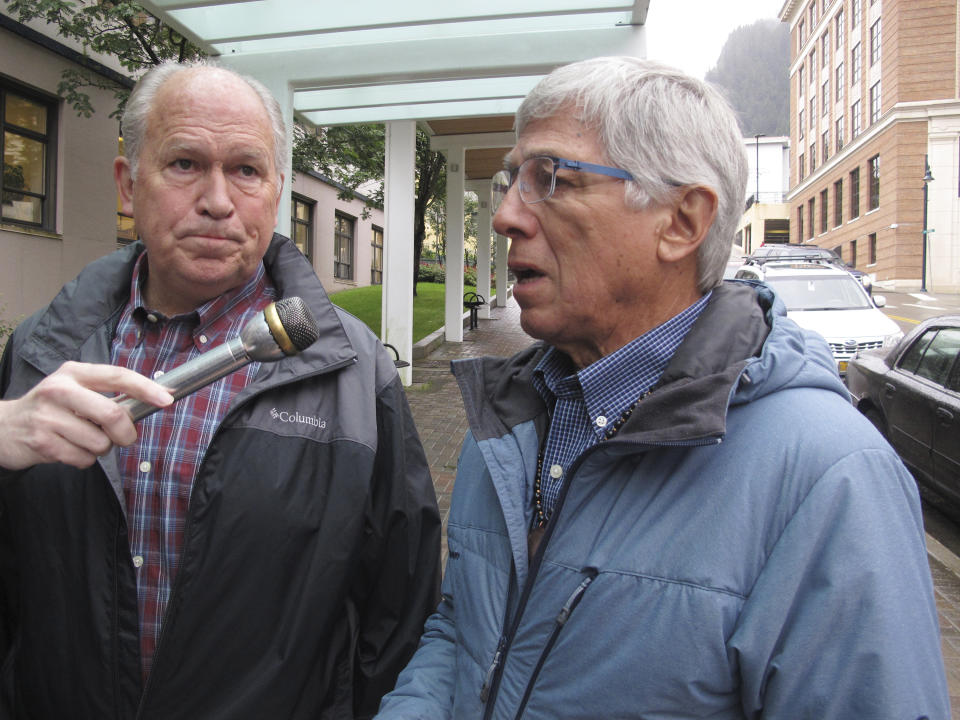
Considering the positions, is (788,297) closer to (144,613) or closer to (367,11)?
(367,11)

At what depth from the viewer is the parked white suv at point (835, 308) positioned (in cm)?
903

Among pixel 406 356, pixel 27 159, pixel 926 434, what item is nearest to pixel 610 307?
pixel 926 434

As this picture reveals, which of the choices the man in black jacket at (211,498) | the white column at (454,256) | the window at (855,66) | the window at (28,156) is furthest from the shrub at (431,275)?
the window at (855,66)

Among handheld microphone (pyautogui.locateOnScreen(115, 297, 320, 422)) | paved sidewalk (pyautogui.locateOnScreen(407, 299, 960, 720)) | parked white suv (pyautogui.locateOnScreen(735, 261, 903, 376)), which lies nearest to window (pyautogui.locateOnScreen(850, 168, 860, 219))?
paved sidewalk (pyautogui.locateOnScreen(407, 299, 960, 720))

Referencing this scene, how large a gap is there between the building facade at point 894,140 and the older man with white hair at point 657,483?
3724 centimetres

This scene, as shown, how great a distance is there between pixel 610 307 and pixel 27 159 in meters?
12.6

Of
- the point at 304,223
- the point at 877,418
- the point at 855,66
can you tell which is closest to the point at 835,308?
the point at 877,418

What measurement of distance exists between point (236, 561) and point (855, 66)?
5273 cm

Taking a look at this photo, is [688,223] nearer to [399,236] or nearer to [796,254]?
[399,236]

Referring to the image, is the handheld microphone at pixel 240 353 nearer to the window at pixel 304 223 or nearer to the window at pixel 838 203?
the window at pixel 304 223

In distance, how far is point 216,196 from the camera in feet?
5.91

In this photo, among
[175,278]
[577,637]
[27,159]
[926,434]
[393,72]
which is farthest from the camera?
[27,159]

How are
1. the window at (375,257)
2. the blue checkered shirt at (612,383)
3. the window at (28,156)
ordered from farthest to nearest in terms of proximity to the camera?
the window at (375,257), the window at (28,156), the blue checkered shirt at (612,383)

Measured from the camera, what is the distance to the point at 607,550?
1239mm
